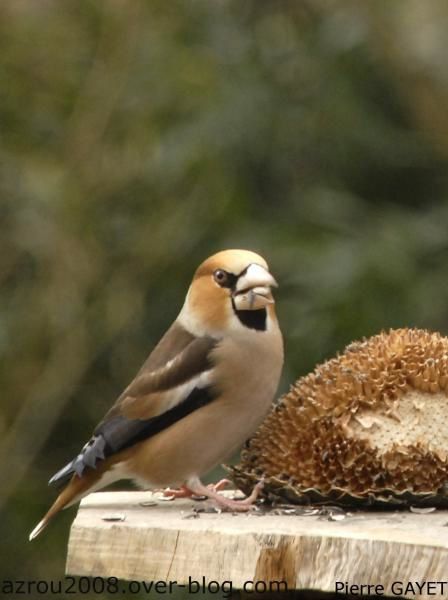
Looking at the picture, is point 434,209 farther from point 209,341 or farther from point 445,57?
point 209,341

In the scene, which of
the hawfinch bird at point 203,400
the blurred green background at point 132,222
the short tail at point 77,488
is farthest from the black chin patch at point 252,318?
the blurred green background at point 132,222

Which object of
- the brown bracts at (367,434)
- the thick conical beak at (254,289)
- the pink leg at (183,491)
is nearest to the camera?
the brown bracts at (367,434)

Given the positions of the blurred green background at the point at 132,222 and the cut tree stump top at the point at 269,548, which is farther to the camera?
the blurred green background at the point at 132,222

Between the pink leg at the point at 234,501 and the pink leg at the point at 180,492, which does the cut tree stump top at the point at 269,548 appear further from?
the pink leg at the point at 180,492

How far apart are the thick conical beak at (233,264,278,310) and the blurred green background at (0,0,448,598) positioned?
1472mm

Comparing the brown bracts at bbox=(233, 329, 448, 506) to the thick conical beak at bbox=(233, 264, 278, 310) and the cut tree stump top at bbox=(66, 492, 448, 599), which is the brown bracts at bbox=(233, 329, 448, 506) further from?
the thick conical beak at bbox=(233, 264, 278, 310)

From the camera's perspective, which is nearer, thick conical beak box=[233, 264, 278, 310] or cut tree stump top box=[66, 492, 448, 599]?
cut tree stump top box=[66, 492, 448, 599]

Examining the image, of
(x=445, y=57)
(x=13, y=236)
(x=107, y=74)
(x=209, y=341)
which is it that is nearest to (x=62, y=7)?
(x=107, y=74)

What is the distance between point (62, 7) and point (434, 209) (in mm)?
1721

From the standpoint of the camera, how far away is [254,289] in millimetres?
4016

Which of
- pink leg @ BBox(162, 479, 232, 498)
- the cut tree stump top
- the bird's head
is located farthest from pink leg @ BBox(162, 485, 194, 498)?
the cut tree stump top

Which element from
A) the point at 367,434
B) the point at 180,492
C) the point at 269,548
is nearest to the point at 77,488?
the point at 180,492

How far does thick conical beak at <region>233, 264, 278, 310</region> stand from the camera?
3.95m

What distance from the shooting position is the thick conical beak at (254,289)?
156 inches
